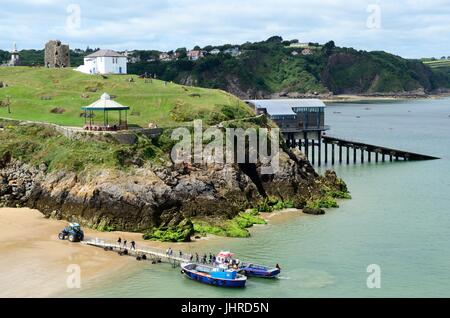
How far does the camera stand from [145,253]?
2119 inches

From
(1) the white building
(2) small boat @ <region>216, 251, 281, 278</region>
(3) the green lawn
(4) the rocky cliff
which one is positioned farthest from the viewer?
(1) the white building

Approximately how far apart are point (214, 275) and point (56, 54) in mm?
82536

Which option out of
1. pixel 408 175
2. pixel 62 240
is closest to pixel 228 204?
pixel 62 240

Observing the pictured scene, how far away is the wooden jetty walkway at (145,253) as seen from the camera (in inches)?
2062

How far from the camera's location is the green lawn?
8275 cm

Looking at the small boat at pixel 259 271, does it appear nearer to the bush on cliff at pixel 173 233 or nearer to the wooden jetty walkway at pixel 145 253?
the wooden jetty walkway at pixel 145 253

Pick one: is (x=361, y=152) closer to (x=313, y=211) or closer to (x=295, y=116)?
(x=295, y=116)

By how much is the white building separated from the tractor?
5490cm

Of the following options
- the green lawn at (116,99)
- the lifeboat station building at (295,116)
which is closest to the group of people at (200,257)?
the green lawn at (116,99)

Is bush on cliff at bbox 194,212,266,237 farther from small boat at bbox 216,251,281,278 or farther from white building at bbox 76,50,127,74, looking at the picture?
white building at bbox 76,50,127,74

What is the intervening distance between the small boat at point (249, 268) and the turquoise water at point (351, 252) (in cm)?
67

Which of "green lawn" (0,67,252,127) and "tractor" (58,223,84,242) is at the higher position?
"green lawn" (0,67,252,127)

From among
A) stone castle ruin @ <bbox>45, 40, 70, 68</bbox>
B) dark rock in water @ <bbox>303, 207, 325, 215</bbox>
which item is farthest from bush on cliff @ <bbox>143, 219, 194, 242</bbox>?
stone castle ruin @ <bbox>45, 40, 70, 68</bbox>
